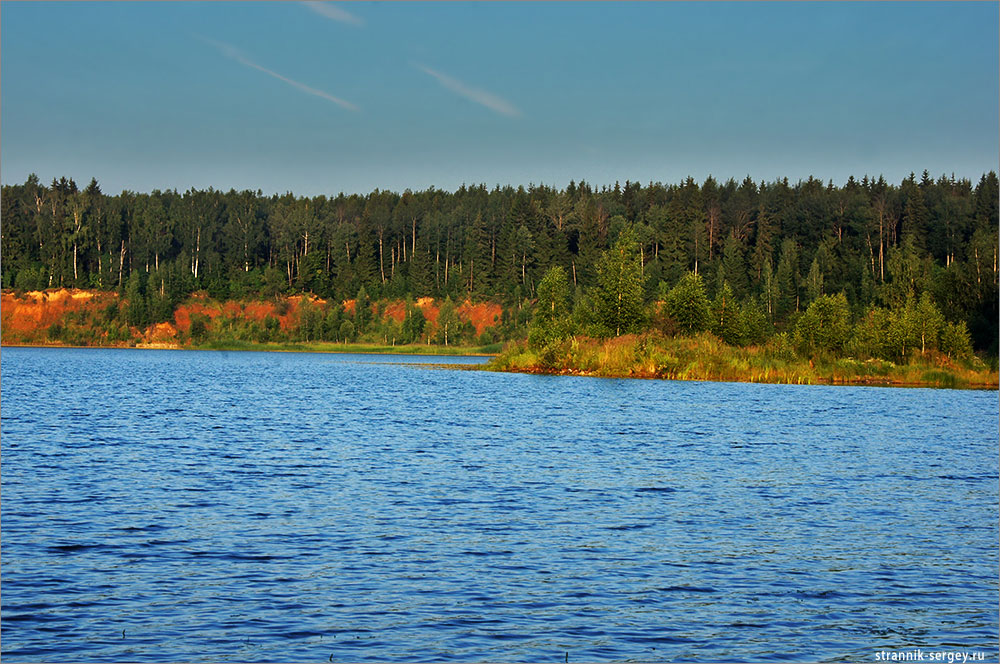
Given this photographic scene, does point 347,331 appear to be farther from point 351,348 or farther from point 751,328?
point 751,328

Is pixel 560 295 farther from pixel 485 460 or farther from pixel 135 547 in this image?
pixel 135 547

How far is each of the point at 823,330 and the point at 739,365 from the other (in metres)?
9.01

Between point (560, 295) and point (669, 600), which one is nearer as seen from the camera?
point (669, 600)

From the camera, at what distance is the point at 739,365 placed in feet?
307

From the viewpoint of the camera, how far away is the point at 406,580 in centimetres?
1844

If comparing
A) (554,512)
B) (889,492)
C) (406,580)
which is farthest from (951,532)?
(406,580)

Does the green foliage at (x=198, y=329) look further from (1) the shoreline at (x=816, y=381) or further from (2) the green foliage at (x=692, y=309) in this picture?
(2) the green foliage at (x=692, y=309)

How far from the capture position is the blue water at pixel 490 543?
50.8 ft

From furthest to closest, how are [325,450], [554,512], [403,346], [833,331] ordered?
[403,346]
[833,331]
[325,450]
[554,512]

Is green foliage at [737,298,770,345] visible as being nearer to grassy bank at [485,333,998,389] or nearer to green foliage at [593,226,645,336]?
grassy bank at [485,333,998,389]

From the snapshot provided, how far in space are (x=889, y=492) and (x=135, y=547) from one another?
2173cm

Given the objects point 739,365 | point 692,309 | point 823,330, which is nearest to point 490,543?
point 739,365

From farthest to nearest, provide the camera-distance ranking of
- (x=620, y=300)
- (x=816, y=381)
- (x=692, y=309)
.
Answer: (x=620, y=300), (x=692, y=309), (x=816, y=381)
